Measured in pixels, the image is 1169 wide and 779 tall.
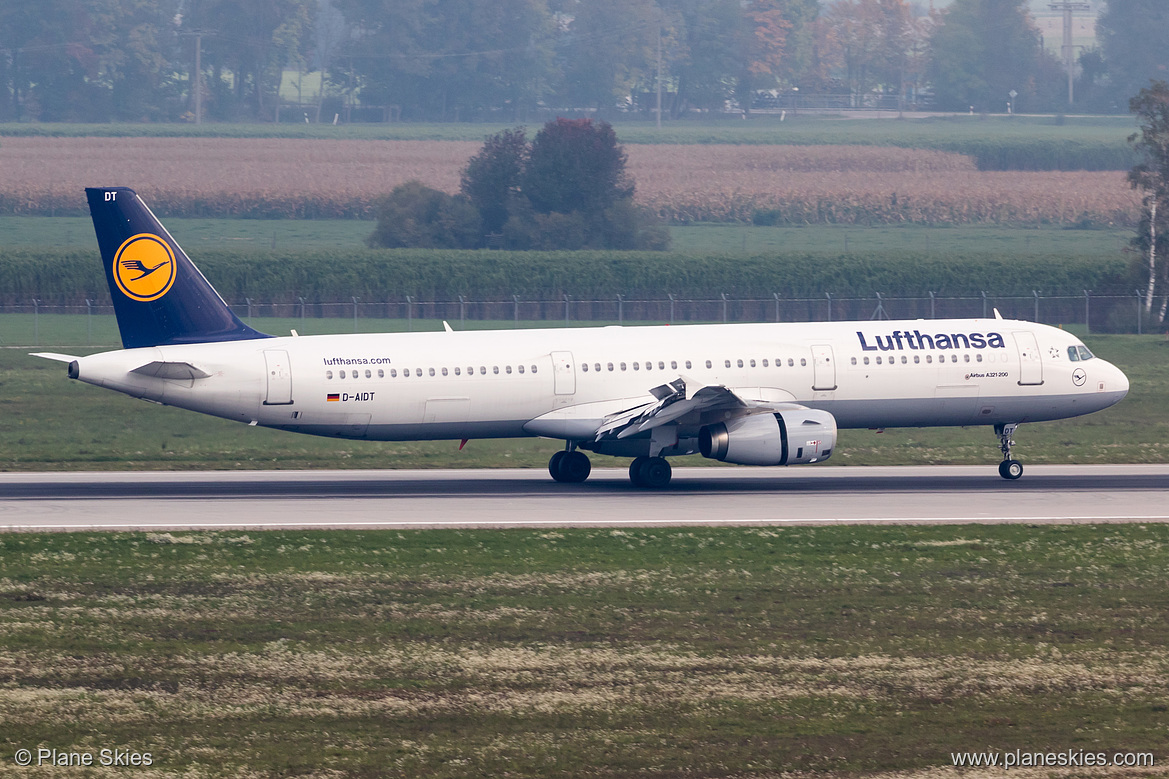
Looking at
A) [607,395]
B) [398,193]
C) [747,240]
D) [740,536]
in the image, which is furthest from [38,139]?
[740,536]

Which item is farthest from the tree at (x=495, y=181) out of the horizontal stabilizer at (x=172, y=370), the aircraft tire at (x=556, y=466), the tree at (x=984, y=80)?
the tree at (x=984, y=80)

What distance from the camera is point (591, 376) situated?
3725cm

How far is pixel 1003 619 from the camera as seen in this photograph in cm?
2220

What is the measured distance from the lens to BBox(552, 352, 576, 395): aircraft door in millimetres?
36938

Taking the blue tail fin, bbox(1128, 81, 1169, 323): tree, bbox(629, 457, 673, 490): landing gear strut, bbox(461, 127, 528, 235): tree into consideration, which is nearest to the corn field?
bbox(461, 127, 528, 235): tree

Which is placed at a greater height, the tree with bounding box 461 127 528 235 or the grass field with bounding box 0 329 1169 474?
the tree with bounding box 461 127 528 235

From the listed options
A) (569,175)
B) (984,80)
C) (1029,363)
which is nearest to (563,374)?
(1029,363)

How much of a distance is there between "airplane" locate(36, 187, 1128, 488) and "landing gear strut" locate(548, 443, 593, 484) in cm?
4

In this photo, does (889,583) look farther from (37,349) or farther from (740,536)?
(37,349)

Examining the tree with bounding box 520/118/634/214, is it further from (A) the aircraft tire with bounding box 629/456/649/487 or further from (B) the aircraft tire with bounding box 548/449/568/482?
(A) the aircraft tire with bounding box 629/456/649/487

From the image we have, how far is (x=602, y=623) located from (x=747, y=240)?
8845cm

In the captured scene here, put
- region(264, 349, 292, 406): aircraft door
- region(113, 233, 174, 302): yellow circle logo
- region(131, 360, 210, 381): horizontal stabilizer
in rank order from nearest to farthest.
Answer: region(131, 360, 210, 381): horizontal stabilizer, region(113, 233, 174, 302): yellow circle logo, region(264, 349, 292, 406): aircraft door

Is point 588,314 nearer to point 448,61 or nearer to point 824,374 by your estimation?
point 824,374

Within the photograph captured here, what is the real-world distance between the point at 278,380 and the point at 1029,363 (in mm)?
19411
